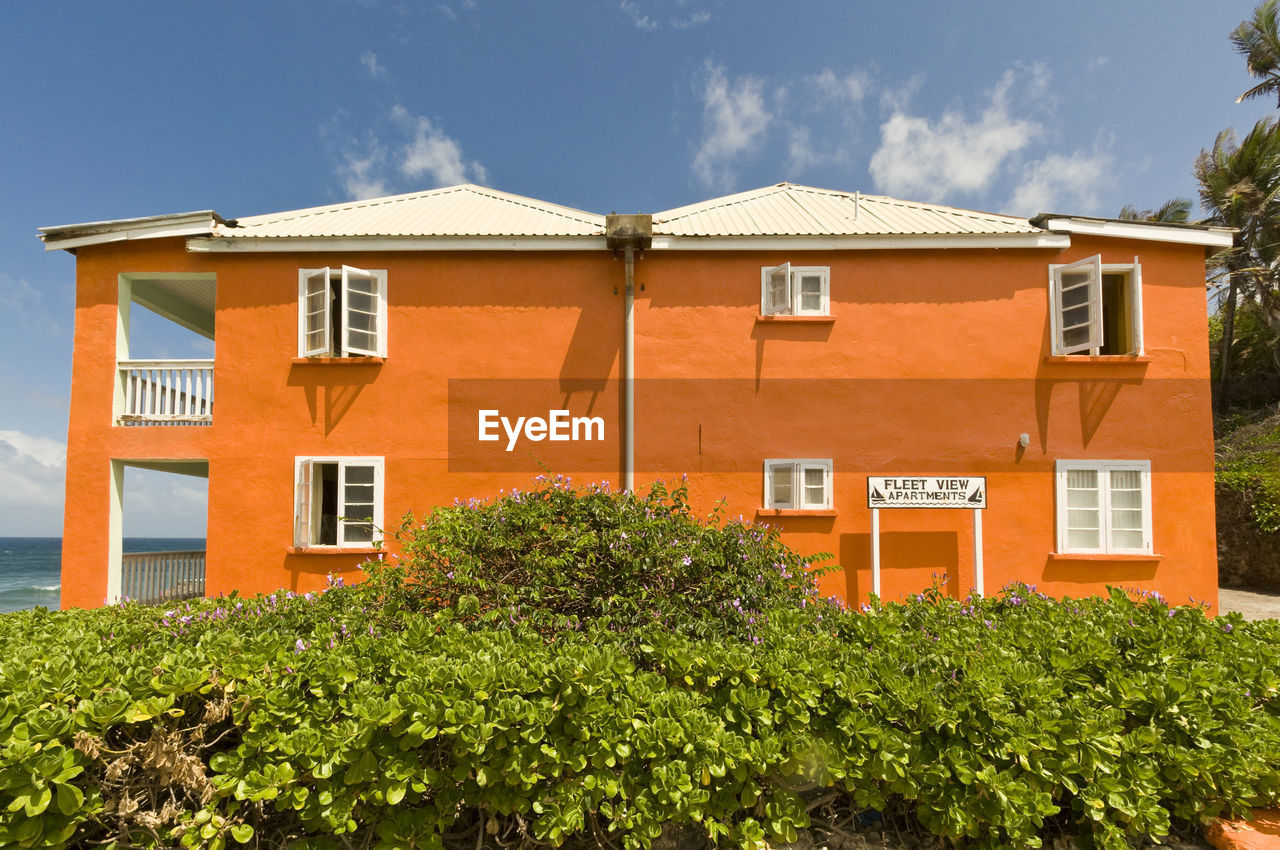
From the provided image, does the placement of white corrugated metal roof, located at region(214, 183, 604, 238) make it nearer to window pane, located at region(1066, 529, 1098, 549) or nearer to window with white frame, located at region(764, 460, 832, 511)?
window with white frame, located at region(764, 460, 832, 511)

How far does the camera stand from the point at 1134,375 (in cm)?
846

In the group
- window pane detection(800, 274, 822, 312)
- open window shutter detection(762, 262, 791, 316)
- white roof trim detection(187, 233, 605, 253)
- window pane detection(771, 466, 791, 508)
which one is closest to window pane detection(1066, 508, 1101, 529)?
window pane detection(771, 466, 791, 508)

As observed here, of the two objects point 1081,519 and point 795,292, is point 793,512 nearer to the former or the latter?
point 795,292

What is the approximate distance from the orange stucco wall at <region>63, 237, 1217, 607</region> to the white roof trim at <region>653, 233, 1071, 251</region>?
7.5 inches

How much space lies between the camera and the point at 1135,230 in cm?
853

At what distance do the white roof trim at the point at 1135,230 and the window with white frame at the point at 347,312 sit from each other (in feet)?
31.6

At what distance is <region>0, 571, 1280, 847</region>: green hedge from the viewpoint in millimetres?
2770

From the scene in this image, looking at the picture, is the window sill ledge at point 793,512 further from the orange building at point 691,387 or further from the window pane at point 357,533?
the window pane at point 357,533

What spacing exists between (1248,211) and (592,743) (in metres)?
31.8

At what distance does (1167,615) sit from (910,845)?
108 inches

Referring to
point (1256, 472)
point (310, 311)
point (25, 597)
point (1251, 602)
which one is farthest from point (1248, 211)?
point (25, 597)

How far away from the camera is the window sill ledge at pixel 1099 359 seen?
27.4 ft

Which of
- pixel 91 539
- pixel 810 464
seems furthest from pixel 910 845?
pixel 91 539

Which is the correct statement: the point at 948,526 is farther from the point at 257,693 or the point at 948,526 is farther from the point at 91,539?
the point at 91,539
